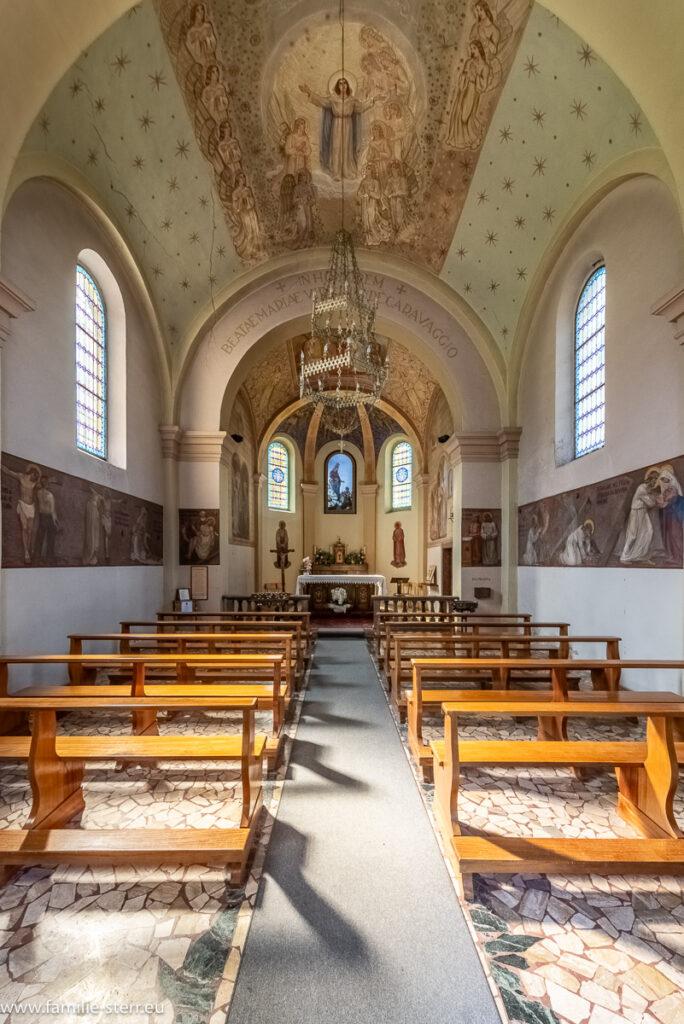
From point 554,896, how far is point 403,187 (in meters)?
10.9

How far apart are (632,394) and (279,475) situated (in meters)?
14.0

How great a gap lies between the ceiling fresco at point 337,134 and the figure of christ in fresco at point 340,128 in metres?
0.03

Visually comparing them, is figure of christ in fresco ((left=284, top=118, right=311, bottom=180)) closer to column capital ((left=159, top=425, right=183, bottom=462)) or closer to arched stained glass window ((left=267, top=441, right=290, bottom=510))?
column capital ((left=159, top=425, right=183, bottom=462))

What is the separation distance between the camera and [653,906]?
2.63 m

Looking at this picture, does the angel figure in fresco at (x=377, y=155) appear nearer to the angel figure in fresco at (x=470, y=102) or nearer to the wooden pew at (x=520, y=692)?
the angel figure in fresco at (x=470, y=102)

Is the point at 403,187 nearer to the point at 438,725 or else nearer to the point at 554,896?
the point at 438,725

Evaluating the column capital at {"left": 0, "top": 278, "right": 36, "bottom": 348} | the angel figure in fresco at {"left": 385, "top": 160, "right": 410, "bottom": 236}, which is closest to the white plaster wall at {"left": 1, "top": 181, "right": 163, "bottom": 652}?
the column capital at {"left": 0, "top": 278, "right": 36, "bottom": 348}

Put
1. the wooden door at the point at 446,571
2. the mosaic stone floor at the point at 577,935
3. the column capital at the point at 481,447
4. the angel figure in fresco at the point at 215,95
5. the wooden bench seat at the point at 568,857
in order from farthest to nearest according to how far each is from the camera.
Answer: the wooden door at the point at 446,571, the column capital at the point at 481,447, the angel figure in fresco at the point at 215,95, the wooden bench seat at the point at 568,857, the mosaic stone floor at the point at 577,935

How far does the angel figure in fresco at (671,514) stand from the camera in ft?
19.0

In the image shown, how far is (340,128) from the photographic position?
9188 mm

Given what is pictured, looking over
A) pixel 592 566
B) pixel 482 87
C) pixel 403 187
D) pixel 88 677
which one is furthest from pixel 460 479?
pixel 88 677

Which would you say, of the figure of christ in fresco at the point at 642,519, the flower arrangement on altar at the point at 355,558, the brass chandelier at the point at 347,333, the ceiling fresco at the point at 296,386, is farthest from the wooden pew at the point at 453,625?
the flower arrangement on altar at the point at 355,558

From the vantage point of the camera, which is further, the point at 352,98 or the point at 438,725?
the point at 352,98

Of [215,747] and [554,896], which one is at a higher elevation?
[215,747]
